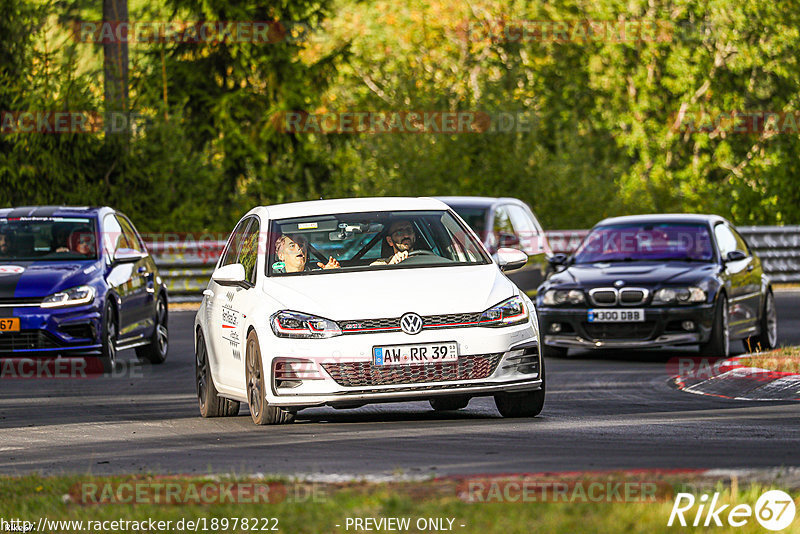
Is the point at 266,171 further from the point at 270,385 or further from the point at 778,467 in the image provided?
the point at 778,467

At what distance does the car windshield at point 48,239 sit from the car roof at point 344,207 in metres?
5.38

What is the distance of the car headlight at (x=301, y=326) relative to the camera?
1111cm

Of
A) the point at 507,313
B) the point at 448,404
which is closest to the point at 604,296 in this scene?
the point at 448,404

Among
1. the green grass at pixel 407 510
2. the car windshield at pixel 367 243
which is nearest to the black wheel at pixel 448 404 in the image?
the car windshield at pixel 367 243

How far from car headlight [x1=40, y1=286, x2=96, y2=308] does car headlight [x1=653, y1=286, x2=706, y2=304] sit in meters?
5.86

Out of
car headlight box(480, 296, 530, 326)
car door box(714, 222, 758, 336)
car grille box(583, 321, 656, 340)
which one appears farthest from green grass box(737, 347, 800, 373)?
car headlight box(480, 296, 530, 326)

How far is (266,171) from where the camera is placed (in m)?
44.9

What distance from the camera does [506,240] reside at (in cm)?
Answer: 2227

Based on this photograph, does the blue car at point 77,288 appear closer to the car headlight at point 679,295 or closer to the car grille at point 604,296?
the car grille at point 604,296

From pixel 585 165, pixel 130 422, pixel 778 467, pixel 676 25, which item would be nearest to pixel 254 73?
pixel 585 165

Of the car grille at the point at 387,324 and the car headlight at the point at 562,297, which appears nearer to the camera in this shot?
the car grille at the point at 387,324

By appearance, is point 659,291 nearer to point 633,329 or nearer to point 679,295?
point 679,295

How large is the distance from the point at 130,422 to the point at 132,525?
5504 mm

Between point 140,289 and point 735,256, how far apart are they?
6513 millimetres
